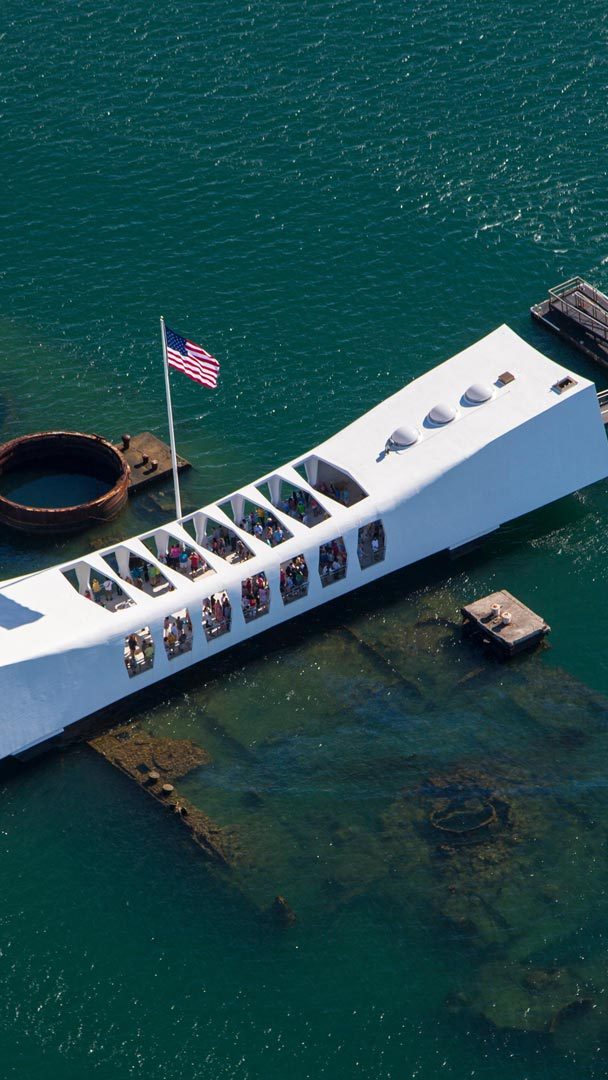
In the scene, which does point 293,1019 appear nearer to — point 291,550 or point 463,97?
point 291,550

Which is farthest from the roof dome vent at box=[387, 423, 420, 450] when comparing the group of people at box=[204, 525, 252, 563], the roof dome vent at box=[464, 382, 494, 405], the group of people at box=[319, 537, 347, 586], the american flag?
the american flag

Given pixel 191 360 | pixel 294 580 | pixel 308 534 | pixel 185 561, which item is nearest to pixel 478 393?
pixel 308 534

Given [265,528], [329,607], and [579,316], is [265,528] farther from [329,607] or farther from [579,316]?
[579,316]

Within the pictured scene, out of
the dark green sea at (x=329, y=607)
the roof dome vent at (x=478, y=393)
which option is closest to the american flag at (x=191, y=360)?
the dark green sea at (x=329, y=607)

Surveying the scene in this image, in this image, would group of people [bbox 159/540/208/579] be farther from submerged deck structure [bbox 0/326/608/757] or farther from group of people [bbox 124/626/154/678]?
group of people [bbox 124/626/154/678]

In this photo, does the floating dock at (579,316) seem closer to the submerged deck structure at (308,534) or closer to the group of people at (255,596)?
the submerged deck structure at (308,534)

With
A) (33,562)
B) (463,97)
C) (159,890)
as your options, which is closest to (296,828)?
(159,890)
